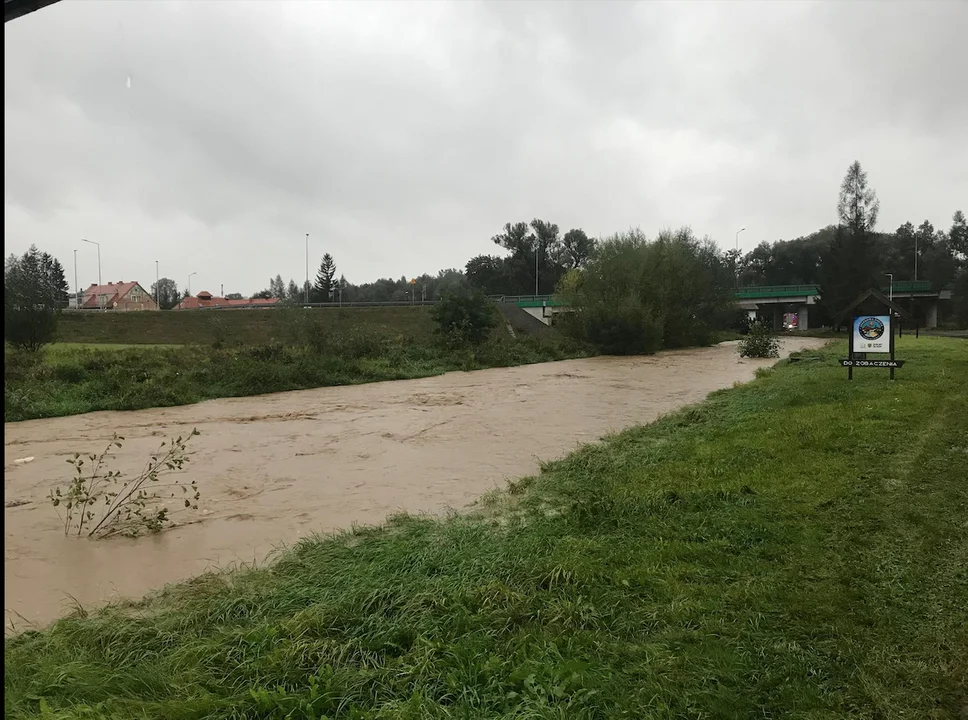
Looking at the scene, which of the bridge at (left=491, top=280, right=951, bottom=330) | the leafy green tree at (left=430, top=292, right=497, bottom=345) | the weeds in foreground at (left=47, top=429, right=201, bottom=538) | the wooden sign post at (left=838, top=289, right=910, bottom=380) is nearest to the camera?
→ the weeds in foreground at (left=47, top=429, right=201, bottom=538)

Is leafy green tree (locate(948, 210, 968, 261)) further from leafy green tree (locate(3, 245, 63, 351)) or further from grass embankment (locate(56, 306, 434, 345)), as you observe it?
leafy green tree (locate(3, 245, 63, 351))

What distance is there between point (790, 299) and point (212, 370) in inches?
2757

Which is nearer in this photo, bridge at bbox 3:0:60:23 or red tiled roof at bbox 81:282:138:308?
bridge at bbox 3:0:60:23

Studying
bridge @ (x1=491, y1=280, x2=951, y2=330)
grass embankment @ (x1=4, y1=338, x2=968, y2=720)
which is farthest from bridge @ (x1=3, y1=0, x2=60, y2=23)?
bridge @ (x1=491, y1=280, x2=951, y2=330)

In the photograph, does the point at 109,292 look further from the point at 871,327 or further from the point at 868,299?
the point at 871,327

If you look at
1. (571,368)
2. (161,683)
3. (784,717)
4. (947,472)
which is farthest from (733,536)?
(571,368)

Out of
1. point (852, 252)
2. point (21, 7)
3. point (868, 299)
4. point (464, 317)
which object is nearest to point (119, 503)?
point (21, 7)

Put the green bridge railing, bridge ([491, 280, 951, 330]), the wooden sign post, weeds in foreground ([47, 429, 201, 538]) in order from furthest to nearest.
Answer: the green bridge railing
bridge ([491, 280, 951, 330])
the wooden sign post
weeds in foreground ([47, 429, 201, 538])

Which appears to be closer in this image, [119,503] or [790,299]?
[119,503]

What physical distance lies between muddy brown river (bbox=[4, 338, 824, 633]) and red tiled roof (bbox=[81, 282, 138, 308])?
91290 millimetres

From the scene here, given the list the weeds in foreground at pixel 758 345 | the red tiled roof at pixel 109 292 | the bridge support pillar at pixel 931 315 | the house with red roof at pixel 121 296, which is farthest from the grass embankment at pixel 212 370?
the red tiled roof at pixel 109 292

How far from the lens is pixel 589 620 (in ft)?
14.8

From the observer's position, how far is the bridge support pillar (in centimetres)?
7509

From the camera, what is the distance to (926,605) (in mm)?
4328
